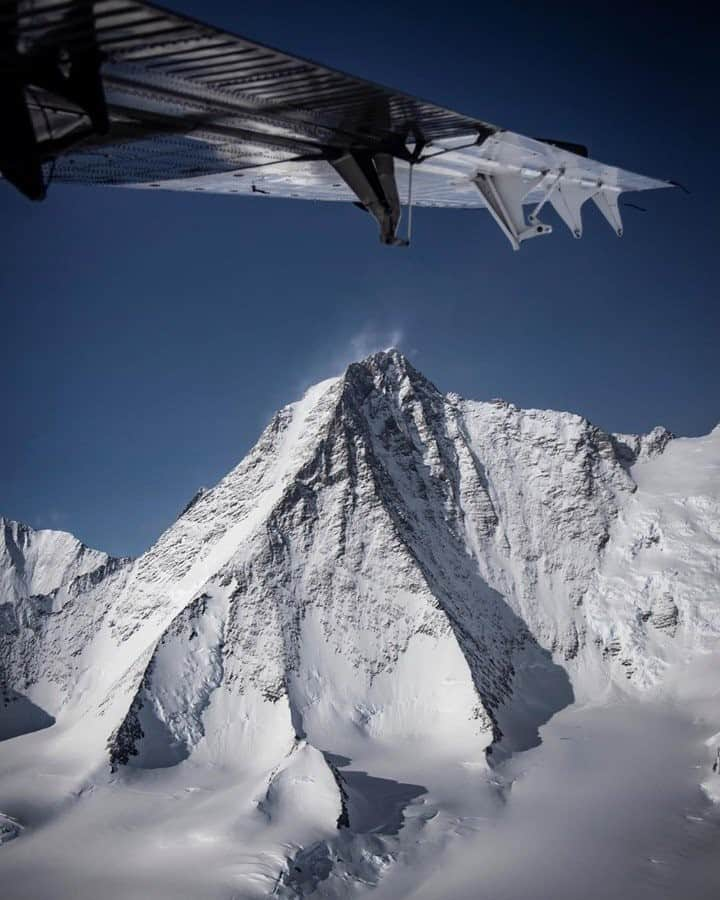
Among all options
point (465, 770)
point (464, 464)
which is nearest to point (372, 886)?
point (465, 770)

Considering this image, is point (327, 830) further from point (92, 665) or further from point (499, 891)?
point (92, 665)

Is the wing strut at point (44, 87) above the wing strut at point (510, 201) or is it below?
below

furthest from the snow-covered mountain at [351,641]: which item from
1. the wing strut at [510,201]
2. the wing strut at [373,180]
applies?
the wing strut at [373,180]

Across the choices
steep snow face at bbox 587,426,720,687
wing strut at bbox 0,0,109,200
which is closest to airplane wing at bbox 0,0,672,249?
wing strut at bbox 0,0,109,200

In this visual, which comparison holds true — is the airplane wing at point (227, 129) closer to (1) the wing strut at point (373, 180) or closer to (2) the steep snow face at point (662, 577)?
(1) the wing strut at point (373, 180)

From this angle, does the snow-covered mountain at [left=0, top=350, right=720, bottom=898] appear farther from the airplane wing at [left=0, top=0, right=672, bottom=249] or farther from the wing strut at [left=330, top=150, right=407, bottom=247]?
the wing strut at [left=330, top=150, right=407, bottom=247]
